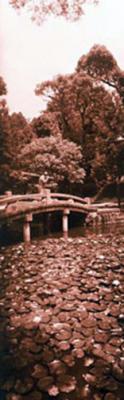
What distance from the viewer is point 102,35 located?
94.8 inches

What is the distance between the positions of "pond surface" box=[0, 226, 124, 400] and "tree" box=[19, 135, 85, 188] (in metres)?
0.71

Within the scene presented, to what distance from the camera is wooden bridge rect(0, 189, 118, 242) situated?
346 cm

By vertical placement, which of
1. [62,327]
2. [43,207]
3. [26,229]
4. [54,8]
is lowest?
[62,327]

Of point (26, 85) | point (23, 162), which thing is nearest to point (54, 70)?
point (26, 85)

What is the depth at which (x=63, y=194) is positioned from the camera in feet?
12.1

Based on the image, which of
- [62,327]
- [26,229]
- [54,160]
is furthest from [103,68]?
[62,327]

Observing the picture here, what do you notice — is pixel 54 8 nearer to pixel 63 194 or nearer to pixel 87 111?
pixel 87 111

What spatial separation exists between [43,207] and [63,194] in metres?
0.57

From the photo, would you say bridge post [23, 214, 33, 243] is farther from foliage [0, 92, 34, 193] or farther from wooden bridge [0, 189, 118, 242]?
foliage [0, 92, 34, 193]

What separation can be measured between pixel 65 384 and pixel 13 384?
0.61ft

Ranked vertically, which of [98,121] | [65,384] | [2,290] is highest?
[98,121]

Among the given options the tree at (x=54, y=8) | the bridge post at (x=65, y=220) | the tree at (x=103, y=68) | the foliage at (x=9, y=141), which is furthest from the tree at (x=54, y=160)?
the tree at (x=54, y=8)

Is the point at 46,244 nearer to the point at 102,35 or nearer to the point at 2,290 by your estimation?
the point at 2,290

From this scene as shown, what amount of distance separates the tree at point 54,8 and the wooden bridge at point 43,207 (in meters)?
1.32
